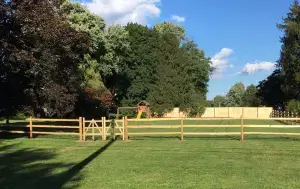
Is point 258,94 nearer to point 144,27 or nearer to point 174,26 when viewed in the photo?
point 174,26

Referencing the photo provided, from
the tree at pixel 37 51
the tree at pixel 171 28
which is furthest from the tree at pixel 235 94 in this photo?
the tree at pixel 37 51

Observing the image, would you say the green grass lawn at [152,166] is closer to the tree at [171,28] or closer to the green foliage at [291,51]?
the green foliage at [291,51]

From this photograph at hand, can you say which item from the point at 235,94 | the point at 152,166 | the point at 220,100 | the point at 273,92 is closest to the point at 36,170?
the point at 152,166

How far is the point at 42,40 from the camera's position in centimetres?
2367

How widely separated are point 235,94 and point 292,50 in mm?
98483


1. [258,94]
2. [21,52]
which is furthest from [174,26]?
[21,52]

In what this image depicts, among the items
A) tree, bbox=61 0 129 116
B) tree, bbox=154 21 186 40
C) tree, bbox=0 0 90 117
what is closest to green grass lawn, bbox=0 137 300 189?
tree, bbox=0 0 90 117

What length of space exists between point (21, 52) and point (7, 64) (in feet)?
3.22

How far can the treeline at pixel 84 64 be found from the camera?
22703mm

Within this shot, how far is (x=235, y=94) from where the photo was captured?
149m

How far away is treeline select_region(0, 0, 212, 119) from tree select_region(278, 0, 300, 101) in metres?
16.8

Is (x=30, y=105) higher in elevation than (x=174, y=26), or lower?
lower

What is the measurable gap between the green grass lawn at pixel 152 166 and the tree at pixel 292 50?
35.6 metres

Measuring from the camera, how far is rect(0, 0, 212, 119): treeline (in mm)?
22703
